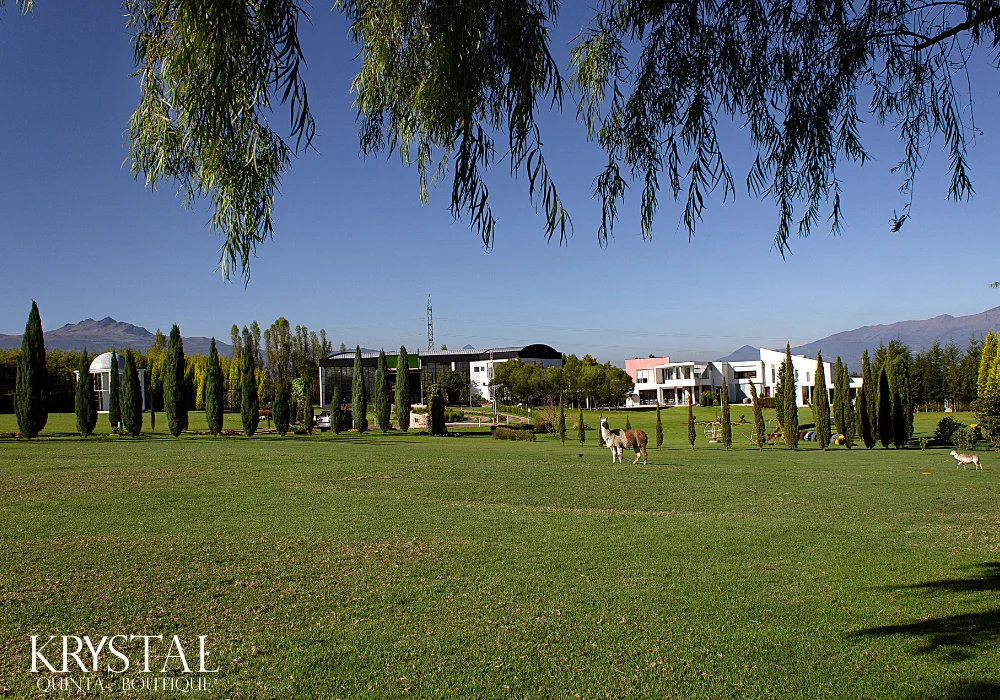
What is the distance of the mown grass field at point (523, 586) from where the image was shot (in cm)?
395

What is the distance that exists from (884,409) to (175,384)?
2680cm

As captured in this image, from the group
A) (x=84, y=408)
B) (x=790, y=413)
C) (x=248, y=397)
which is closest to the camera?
(x=790, y=413)

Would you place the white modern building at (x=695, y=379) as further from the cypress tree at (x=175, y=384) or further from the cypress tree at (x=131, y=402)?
the cypress tree at (x=131, y=402)

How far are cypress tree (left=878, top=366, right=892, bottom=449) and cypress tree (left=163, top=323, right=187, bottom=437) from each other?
26154 millimetres

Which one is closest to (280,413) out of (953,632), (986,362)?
(986,362)

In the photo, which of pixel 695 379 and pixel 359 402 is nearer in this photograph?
pixel 359 402

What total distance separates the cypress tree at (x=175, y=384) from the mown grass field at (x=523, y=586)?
1697 centimetres

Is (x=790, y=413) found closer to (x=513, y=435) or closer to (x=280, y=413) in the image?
(x=513, y=435)

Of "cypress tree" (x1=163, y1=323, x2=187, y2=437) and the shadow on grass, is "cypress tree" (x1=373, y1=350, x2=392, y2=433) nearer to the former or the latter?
"cypress tree" (x1=163, y1=323, x2=187, y2=437)

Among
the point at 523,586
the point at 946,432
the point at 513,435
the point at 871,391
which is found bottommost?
the point at 946,432

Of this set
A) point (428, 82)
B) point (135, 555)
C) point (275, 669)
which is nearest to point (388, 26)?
point (428, 82)

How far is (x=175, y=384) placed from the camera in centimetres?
2767

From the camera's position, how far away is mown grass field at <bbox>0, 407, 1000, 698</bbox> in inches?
155

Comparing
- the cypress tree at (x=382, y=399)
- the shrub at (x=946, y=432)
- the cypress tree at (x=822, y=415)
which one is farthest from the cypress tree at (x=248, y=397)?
the shrub at (x=946, y=432)
